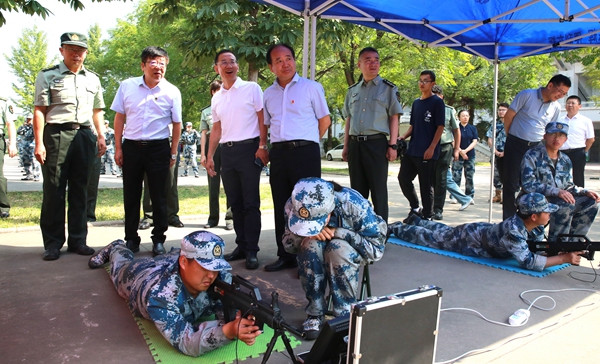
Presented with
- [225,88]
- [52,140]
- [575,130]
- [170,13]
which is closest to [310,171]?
[225,88]

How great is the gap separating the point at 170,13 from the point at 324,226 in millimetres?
4773

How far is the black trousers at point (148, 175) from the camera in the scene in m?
4.78

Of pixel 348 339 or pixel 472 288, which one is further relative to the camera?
pixel 472 288

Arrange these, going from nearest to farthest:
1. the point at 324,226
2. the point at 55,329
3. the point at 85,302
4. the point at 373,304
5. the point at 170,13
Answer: the point at 373,304 → the point at 324,226 → the point at 55,329 → the point at 85,302 → the point at 170,13

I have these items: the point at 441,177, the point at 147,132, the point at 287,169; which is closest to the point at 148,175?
the point at 147,132

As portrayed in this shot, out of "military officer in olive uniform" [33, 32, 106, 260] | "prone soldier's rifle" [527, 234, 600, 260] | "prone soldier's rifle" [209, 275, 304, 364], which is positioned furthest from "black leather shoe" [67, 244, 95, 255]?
"prone soldier's rifle" [527, 234, 600, 260]

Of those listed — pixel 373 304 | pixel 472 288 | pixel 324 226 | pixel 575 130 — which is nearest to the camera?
pixel 373 304

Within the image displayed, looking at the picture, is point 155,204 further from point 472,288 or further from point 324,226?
point 472,288

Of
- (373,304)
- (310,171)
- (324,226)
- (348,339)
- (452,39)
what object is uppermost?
(452,39)

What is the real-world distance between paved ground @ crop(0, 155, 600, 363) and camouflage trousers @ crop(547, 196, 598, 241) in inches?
19.5

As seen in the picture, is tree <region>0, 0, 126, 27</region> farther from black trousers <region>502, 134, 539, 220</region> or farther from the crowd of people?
black trousers <region>502, 134, 539, 220</region>

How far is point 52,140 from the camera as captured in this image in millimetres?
4676

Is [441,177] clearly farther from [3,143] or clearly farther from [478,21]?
[3,143]

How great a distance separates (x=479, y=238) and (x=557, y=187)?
100cm
